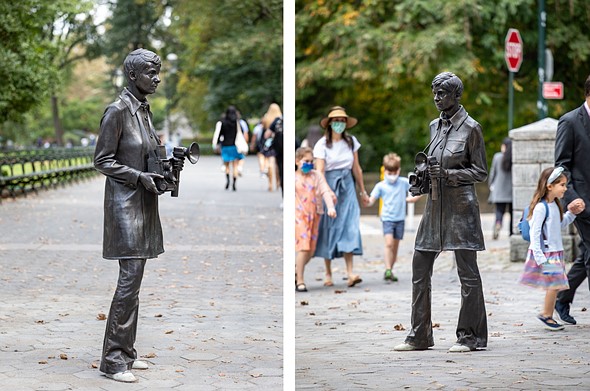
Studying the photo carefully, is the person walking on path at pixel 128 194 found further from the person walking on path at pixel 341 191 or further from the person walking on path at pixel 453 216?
the person walking on path at pixel 341 191

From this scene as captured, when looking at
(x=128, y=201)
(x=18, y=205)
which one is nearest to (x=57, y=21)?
(x=18, y=205)

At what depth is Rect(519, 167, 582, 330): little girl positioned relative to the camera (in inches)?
283

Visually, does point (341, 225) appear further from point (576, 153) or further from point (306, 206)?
point (576, 153)

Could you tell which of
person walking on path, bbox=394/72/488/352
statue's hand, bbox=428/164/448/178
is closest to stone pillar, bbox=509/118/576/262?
person walking on path, bbox=394/72/488/352

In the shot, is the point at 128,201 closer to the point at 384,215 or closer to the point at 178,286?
the point at 178,286

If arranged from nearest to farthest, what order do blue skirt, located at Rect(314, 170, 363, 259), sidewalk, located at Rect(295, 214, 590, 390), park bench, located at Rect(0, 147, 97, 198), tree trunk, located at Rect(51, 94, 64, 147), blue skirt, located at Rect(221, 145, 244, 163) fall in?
sidewalk, located at Rect(295, 214, 590, 390)
blue skirt, located at Rect(314, 170, 363, 259)
park bench, located at Rect(0, 147, 97, 198)
tree trunk, located at Rect(51, 94, 64, 147)
blue skirt, located at Rect(221, 145, 244, 163)

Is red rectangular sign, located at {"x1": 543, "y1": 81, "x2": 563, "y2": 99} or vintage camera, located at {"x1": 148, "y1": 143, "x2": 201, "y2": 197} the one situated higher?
red rectangular sign, located at {"x1": 543, "y1": 81, "x2": 563, "y2": 99}

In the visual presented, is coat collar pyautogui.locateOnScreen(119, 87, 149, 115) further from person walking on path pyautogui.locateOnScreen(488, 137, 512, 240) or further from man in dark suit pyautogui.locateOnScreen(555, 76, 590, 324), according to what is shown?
person walking on path pyautogui.locateOnScreen(488, 137, 512, 240)

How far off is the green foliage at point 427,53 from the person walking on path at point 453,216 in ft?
29.9

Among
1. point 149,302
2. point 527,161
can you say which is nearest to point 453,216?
point 149,302

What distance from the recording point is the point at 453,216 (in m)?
6.11

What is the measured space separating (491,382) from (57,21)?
7.31m

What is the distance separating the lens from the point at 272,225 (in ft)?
44.9

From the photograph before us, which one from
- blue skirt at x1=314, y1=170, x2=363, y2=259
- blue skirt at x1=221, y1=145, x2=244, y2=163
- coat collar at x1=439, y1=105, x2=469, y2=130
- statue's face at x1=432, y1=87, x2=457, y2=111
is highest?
statue's face at x1=432, y1=87, x2=457, y2=111
